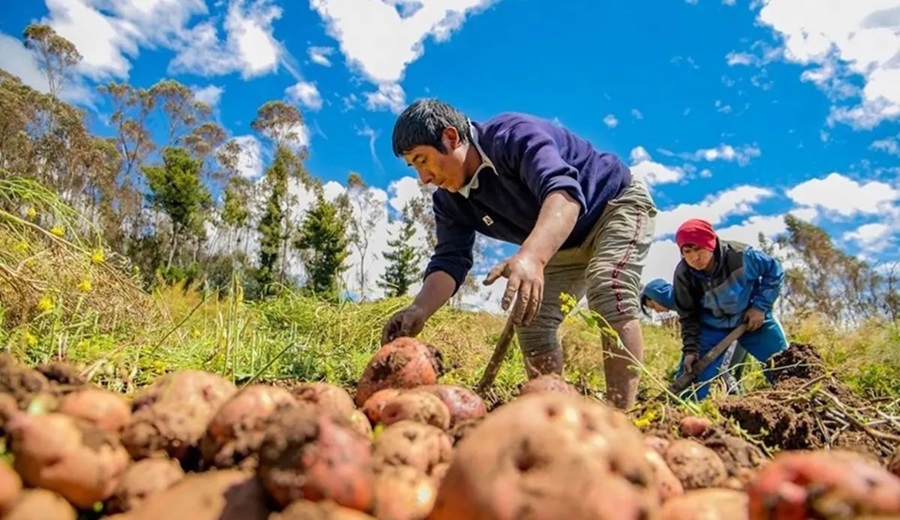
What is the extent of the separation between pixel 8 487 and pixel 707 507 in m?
0.88

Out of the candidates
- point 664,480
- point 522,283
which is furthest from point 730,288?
point 664,480

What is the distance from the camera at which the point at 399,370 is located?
167 centimetres

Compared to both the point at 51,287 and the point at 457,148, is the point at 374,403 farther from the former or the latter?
the point at 51,287

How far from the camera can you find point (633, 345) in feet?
11.4

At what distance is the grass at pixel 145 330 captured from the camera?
8.65ft

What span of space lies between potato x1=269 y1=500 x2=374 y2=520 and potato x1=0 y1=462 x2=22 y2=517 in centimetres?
33

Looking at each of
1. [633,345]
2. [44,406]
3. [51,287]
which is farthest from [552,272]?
[44,406]

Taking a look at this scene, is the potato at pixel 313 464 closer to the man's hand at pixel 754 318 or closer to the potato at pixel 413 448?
the potato at pixel 413 448

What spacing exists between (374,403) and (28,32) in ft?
135

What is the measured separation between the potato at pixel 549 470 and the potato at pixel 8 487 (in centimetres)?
51

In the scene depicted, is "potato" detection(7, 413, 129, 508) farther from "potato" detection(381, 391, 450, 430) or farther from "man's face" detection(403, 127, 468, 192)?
"man's face" detection(403, 127, 468, 192)

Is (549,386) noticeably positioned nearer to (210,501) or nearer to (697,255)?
(210,501)

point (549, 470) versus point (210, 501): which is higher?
point (549, 470)

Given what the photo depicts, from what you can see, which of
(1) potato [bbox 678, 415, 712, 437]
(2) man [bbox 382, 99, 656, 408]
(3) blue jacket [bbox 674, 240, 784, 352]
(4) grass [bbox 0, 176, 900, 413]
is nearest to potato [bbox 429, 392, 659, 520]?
(1) potato [bbox 678, 415, 712, 437]
